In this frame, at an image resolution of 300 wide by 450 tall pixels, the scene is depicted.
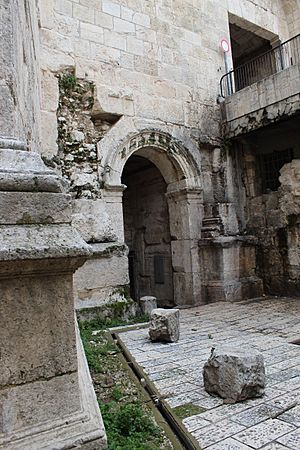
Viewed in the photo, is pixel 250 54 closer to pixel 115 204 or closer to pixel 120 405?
pixel 115 204

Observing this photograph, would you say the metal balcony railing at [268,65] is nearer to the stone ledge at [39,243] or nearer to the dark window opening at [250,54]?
the dark window opening at [250,54]

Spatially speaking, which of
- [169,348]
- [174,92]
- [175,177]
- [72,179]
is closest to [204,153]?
[175,177]

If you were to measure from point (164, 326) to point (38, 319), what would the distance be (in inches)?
103

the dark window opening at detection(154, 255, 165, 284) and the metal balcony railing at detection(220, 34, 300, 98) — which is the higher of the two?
the metal balcony railing at detection(220, 34, 300, 98)

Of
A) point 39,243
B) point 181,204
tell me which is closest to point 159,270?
point 181,204

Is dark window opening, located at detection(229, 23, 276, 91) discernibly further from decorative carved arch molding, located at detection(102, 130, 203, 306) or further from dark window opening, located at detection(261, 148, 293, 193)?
decorative carved arch molding, located at detection(102, 130, 203, 306)

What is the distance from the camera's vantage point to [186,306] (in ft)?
22.3

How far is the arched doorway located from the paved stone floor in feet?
8.21

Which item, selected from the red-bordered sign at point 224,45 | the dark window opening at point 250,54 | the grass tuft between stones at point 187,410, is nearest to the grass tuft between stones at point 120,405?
the grass tuft between stones at point 187,410

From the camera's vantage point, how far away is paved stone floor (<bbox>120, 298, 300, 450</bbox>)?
200 cm

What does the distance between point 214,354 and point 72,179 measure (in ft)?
12.4

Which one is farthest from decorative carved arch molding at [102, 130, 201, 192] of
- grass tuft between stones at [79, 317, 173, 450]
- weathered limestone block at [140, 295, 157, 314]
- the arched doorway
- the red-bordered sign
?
grass tuft between stones at [79, 317, 173, 450]

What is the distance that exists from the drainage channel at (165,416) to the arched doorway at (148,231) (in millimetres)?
4923

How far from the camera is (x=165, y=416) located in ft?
7.44
